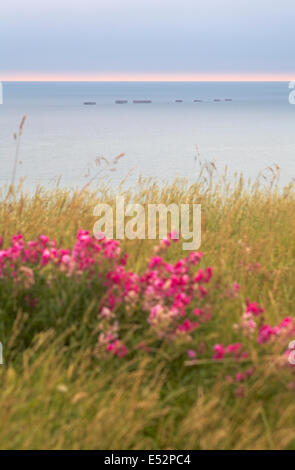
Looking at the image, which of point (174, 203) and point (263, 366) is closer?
point (263, 366)

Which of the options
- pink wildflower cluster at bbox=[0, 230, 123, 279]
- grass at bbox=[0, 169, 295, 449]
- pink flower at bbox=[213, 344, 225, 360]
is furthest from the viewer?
pink wildflower cluster at bbox=[0, 230, 123, 279]

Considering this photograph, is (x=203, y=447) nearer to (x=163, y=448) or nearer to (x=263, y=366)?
(x=163, y=448)

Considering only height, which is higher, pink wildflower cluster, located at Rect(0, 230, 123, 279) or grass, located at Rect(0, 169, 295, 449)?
pink wildflower cluster, located at Rect(0, 230, 123, 279)

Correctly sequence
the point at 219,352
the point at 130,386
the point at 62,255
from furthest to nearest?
the point at 62,255, the point at 130,386, the point at 219,352

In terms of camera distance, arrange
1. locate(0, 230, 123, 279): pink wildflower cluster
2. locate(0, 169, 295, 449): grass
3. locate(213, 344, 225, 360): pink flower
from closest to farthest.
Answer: locate(0, 169, 295, 449): grass → locate(213, 344, 225, 360): pink flower → locate(0, 230, 123, 279): pink wildflower cluster

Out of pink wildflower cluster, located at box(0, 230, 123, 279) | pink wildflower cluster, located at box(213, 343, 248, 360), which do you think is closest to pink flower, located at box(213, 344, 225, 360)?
pink wildflower cluster, located at box(213, 343, 248, 360)

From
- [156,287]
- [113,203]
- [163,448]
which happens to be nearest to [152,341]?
[156,287]

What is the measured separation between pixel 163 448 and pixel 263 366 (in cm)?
91

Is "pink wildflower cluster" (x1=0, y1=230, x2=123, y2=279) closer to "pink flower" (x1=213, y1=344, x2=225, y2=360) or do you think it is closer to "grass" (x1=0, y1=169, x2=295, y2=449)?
"grass" (x1=0, y1=169, x2=295, y2=449)

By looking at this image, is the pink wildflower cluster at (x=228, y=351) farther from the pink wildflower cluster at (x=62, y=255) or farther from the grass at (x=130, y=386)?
the pink wildflower cluster at (x=62, y=255)

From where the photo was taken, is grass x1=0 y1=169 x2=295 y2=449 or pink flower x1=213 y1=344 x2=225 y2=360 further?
pink flower x1=213 y1=344 x2=225 y2=360

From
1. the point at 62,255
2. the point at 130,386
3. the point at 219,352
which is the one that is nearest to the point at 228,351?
the point at 219,352

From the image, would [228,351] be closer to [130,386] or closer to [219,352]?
[219,352]

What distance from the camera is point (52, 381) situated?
3.65m
